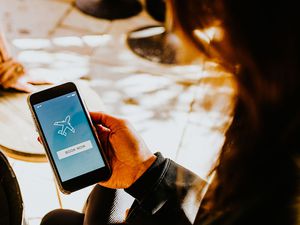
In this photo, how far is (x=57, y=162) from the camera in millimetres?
1172

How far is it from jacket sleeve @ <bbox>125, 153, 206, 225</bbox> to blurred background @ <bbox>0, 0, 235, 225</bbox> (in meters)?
0.53

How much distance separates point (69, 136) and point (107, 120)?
0.51 feet

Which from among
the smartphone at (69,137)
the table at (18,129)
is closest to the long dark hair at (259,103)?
the smartphone at (69,137)

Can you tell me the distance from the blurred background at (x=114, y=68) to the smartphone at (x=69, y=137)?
338mm

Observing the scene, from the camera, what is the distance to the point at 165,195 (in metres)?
1.08

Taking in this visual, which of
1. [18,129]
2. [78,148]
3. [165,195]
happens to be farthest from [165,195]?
[18,129]

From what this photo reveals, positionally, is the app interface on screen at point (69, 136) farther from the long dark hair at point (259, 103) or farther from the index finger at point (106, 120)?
the long dark hair at point (259, 103)

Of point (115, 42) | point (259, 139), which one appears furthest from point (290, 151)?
point (115, 42)

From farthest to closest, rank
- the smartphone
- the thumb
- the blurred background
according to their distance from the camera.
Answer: the blurred background, the thumb, the smartphone

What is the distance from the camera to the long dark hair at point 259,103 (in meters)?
0.51

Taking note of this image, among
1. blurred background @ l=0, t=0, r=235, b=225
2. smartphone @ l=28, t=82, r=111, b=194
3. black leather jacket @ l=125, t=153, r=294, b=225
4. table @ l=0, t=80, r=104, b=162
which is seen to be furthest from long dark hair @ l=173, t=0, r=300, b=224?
blurred background @ l=0, t=0, r=235, b=225

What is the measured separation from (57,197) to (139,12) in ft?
6.69

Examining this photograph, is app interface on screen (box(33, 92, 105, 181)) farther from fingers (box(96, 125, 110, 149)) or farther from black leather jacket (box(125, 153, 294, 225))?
black leather jacket (box(125, 153, 294, 225))

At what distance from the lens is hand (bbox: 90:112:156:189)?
1.22 meters
